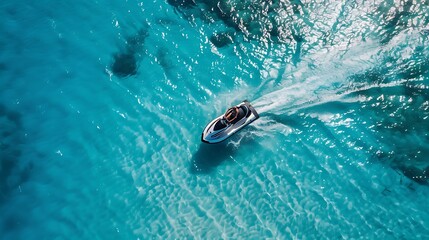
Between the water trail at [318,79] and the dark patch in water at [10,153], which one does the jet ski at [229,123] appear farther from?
the dark patch in water at [10,153]

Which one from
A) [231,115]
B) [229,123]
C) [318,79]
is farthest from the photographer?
[318,79]

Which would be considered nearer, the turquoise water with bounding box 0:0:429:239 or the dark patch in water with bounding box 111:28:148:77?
the turquoise water with bounding box 0:0:429:239

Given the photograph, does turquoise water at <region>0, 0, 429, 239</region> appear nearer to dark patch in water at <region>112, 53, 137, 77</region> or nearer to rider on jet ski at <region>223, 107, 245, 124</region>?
dark patch in water at <region>112, 53, 137, 77</region>

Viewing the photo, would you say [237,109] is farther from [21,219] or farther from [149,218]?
[21,219]

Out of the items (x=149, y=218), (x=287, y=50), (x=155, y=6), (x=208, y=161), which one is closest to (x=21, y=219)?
(x=149, y=218)

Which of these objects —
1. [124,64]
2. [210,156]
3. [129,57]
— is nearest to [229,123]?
[210,156]

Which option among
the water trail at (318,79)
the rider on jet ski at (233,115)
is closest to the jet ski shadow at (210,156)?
the rider on jet ski at (233,115)

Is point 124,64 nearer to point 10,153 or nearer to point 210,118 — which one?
point 210,118

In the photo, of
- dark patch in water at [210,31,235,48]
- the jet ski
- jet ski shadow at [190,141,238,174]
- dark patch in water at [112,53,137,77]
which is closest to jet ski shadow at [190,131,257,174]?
jet ski shadow at [190,141,238,174]
